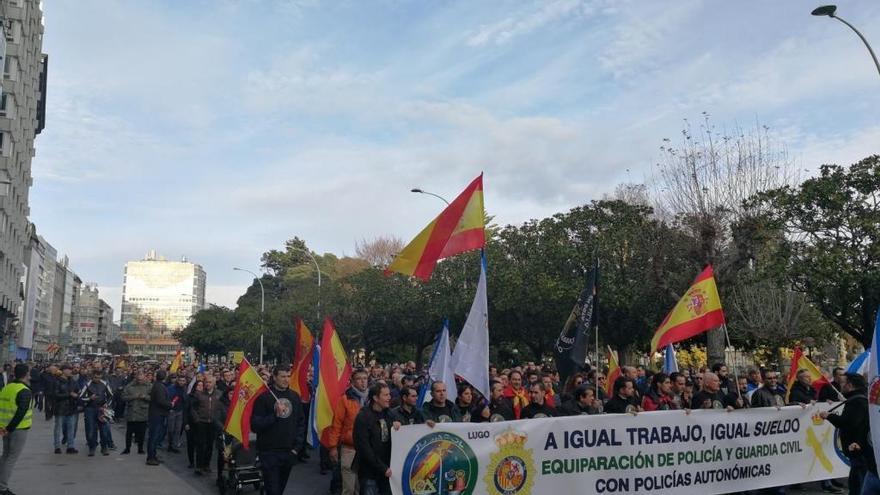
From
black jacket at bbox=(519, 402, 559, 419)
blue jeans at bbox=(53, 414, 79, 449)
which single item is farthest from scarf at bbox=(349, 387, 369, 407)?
blue jeans at bbox=(53, 414, 79, 449)

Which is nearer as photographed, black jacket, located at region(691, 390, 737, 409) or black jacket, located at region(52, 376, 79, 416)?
black jacket, located at region(691, 390, 737, 409)

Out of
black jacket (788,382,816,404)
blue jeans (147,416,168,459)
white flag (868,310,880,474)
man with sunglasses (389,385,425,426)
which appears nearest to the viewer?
white flag (868,310,880,474)

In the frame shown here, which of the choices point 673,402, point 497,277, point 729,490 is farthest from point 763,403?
point 497,277

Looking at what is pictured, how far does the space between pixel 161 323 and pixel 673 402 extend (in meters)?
205

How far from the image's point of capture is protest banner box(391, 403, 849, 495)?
719cm

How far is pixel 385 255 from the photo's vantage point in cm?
7469

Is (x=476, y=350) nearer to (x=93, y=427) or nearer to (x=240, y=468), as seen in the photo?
(x=240, y=468)

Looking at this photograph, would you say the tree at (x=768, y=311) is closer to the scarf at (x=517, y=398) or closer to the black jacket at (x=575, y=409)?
the scarf at (x=517, y=398)

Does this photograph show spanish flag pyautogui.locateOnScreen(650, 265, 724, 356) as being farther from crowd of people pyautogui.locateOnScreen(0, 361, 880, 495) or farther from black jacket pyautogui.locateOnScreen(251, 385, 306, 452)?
black jacket pyautogui.locateOnScreen(251, 385, 306, 452)

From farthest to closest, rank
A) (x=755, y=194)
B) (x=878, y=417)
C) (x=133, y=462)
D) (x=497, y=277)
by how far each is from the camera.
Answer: (x=497, y=277) < (x=755, y=194) < (x=133, y=462) < (x=878, y=417)

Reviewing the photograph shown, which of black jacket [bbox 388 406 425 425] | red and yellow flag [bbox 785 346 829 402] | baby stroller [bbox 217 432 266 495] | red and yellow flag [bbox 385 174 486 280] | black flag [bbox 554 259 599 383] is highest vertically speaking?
red and yellow flag [bbox 385 174 486 280]

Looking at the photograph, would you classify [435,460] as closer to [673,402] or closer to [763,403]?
[673,402]

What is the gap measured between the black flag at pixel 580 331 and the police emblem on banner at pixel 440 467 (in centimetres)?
282

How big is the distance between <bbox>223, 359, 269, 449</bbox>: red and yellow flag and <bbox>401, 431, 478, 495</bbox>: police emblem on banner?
7.86ft
